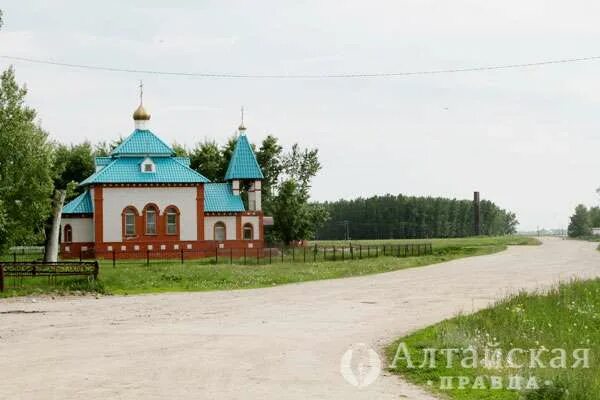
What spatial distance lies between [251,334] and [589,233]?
421ft

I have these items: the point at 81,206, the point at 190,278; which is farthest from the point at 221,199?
the point at 190,278

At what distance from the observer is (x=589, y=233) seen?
13375 cm

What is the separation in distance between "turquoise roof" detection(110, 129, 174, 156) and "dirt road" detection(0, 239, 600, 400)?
26.8 meters

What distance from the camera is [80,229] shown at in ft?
171

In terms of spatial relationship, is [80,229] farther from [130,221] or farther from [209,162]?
[209,162]

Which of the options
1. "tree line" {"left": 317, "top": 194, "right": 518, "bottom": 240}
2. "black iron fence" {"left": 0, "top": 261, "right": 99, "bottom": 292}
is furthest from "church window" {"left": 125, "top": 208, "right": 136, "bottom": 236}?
"tree line" {"left": 317, "top": 194, "right": 518, "bottom": 240}

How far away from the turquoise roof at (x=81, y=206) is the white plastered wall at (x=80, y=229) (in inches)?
21.7

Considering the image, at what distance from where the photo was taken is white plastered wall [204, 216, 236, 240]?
2133 inches

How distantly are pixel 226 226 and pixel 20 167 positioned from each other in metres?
17.3

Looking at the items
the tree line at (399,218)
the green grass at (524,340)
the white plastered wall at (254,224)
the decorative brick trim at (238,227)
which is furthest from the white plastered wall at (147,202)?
the tree line at (399,218)

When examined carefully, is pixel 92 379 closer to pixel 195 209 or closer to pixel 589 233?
pixel 195 209

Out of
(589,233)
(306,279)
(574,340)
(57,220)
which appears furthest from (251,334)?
(589,233)

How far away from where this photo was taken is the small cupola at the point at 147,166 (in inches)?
2053

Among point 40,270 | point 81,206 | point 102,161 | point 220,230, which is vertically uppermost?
point 102,161
